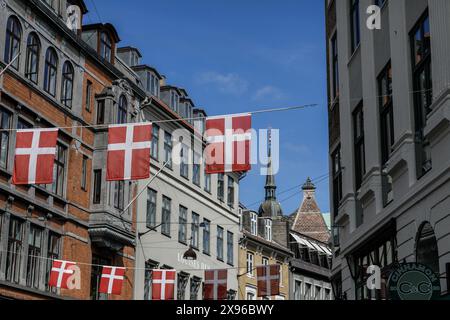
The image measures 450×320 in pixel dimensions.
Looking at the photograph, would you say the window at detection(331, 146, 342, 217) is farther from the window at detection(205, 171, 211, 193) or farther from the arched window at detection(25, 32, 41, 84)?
the window at detection(205, 171, 211, 193)

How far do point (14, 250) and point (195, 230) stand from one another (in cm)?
1802

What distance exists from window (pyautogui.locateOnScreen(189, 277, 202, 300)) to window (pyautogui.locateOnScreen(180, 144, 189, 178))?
6039mm

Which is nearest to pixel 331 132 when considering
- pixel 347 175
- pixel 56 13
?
pixel 347 175

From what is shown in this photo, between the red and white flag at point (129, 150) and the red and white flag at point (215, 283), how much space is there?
71.5ft

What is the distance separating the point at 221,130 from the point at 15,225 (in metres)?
13.2

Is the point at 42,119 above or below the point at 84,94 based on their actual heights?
below

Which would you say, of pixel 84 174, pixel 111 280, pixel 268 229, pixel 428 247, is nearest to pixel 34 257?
pixel 111 280

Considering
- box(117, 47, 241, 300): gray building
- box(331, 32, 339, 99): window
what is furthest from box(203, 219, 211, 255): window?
box(331, 32, 339, 99): window

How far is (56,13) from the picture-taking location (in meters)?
33.2

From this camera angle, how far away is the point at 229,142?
1947 cm

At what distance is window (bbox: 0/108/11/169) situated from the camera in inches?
1140

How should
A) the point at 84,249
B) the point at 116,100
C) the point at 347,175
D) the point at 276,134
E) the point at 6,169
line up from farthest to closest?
A: the point at 116,100, the point at 84,249, the point at 6,169, the point at 347,175, the point at 276,134

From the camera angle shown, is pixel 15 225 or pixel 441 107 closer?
pixel 441 107

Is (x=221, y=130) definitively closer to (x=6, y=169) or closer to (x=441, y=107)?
(x=441, y=107)
